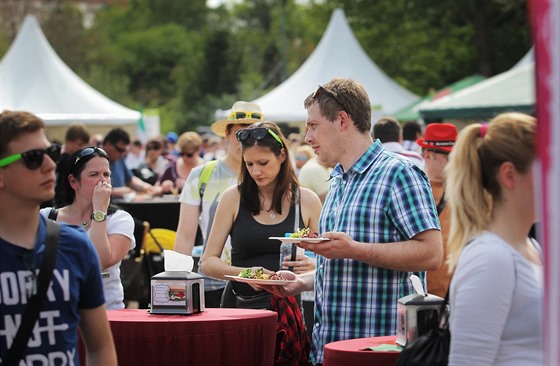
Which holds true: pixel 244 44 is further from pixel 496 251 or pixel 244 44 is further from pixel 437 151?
pixel 496 251

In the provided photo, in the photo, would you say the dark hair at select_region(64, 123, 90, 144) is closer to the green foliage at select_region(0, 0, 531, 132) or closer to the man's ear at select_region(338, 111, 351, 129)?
the man's ear at select_region(338, 111, 351, 129)

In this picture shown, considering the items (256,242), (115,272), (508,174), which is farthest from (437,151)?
(508,174)

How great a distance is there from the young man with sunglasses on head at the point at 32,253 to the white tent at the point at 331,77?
66.9 ft

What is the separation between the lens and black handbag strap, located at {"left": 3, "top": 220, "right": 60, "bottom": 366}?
131 inches

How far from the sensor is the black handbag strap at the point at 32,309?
3.32 metres

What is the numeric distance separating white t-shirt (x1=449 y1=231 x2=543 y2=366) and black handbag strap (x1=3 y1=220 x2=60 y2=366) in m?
1.40

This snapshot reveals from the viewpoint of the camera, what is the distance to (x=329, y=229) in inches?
187

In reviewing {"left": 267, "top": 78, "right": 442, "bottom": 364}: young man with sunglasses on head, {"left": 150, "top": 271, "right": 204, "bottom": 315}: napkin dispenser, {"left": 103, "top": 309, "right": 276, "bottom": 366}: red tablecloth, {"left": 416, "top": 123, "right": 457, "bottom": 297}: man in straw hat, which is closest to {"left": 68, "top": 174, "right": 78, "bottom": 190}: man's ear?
{"left": 150, "top": 271, "right": 204, "bottom": 315}: napkin dispenser

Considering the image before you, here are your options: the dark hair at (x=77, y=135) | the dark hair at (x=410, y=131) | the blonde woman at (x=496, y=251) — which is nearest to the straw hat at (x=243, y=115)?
the dark hair at (x=410, y=131)

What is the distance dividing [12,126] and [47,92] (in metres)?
22.2

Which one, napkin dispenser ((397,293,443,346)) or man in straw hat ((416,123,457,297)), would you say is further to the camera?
man in straw hat ((416,123,457,297))

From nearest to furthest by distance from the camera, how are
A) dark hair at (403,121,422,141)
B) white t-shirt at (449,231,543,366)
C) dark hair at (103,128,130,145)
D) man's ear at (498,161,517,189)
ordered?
white t-shirt at (449,231,543,366), man's ear at (498,161,517,189), dark hair at (403,121,422,141), dark hair at (103,128,130,145)

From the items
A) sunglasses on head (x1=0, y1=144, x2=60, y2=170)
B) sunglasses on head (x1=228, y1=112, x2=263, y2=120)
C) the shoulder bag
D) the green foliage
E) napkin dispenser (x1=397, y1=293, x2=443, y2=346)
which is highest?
the green foliage

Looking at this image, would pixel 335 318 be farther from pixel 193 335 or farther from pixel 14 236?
pixel 14 236
